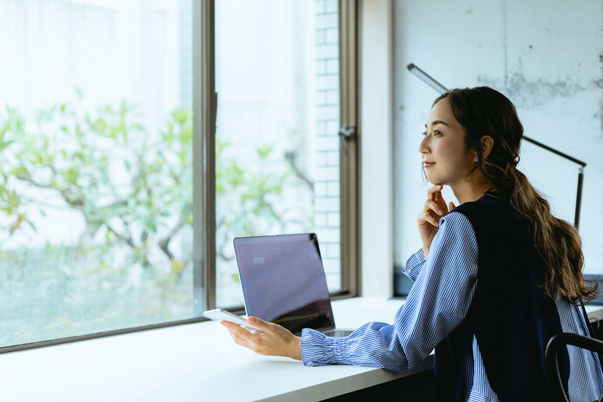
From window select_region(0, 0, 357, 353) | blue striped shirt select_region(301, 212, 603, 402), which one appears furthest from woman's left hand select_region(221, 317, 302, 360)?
window select_region(0, 0, 357, 353)

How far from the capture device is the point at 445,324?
1.25 metres

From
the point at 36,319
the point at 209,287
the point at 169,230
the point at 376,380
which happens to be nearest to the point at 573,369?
the point at 376,380

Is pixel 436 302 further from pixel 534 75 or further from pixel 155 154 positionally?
pixel 155 154

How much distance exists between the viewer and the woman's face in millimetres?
1475

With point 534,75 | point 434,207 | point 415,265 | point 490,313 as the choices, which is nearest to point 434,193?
point 434,207

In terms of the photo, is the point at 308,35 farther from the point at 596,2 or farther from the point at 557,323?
the point at 557,323

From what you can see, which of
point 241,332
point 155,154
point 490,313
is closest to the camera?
point 490,313

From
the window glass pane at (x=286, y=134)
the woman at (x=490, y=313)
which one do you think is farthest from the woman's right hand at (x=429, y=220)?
the window glass pane at (x=286, y=134)

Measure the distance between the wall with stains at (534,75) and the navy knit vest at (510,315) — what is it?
4.14 feet

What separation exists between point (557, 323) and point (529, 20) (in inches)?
65.1

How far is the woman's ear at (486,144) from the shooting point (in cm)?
144

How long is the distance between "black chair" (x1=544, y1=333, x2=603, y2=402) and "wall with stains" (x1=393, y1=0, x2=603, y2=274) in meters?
1.37

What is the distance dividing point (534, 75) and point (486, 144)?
3.89 feet

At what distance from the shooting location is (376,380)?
134cm
